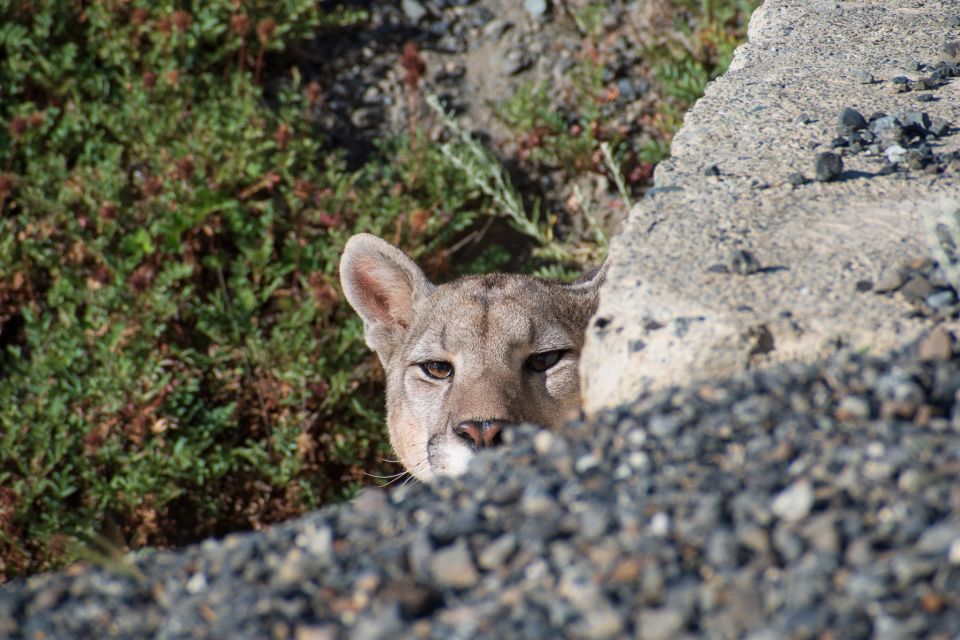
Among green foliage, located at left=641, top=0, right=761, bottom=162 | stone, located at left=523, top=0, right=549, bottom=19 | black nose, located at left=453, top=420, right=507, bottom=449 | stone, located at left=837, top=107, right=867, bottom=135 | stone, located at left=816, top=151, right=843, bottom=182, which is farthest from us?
stone, located at left=523, top=0, right=549, bottom=19

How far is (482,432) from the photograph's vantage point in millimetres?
5125

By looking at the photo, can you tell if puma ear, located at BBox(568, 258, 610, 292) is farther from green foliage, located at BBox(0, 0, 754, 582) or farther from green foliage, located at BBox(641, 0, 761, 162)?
green foliage, located at BBox(641, 0, 761, 162)

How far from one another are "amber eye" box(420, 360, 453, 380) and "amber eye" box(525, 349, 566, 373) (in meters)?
0.47

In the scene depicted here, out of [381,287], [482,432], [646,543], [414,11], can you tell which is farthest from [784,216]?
[414,11]

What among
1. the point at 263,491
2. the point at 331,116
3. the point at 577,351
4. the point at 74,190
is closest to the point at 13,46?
the point at 74,190

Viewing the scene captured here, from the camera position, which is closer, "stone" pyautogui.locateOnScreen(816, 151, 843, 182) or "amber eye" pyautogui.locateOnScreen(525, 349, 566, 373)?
"stone" pyautogui.locateOnScreen(816, 151, 843, 182)

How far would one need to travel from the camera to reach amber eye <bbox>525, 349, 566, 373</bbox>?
18.8 feet

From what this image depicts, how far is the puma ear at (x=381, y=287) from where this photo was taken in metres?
6.38

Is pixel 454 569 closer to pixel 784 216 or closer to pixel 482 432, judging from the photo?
pixel 784 216

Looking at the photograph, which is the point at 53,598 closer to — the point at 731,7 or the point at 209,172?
the point at 209,172

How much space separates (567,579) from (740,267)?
1589 mm

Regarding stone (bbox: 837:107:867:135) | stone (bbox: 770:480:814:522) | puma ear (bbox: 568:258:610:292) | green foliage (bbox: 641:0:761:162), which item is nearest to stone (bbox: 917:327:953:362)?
stone (bbox: 770:480:814:522)

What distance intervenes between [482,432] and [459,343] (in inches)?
32.8

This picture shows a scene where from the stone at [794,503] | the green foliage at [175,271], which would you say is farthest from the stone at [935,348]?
the green foliage at [175,271]
